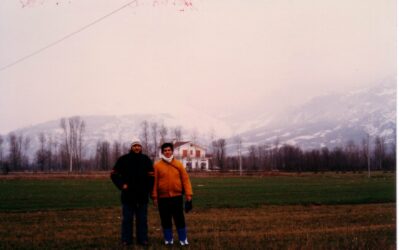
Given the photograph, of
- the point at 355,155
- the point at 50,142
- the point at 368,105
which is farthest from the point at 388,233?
the point at 50,142

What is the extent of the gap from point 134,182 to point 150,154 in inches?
3602

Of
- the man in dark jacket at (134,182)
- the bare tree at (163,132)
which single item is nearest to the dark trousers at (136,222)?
the man in dark jacket at (134,182)

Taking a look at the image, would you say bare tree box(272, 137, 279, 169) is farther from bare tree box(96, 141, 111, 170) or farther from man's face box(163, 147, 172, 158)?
man's face box(163, 147, 172, 158)

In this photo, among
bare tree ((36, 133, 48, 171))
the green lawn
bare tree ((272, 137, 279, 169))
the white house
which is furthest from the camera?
bare tree ((272, 137, 279, 169))

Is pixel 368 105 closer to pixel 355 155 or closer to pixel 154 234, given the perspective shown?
pixel 154 234

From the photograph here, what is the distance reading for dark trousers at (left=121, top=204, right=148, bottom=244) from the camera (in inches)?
396

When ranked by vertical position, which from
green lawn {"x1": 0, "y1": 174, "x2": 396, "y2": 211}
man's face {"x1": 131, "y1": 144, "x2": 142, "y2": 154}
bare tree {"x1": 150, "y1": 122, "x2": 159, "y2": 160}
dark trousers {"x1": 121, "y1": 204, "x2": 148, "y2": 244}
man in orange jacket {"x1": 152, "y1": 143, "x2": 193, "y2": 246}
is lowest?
green lawn {"x1": 0, "y1": 174, "x2": 396, "y2": 211}

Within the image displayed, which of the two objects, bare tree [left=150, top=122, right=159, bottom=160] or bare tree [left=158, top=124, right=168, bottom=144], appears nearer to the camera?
bare tree [left=150, top=122, right=159, bottom=160]

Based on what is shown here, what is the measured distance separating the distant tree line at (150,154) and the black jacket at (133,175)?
6516 cm

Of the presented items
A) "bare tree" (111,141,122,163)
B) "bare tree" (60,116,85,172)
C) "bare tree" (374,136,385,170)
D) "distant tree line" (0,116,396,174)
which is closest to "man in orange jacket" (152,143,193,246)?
"bare tree" (374,136,385,170)

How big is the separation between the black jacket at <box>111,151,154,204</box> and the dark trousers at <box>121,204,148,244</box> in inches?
6.4

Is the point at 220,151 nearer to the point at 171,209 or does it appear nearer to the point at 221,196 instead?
the point at 221,196

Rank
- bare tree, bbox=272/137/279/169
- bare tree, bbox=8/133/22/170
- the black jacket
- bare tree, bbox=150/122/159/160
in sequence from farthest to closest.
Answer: bare tree, bbox=272/137/279/169, bare tree, bbox=8/133/22/170, bare tree, bbox=150/122/159/160, the black jacket

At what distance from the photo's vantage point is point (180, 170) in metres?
10.2
